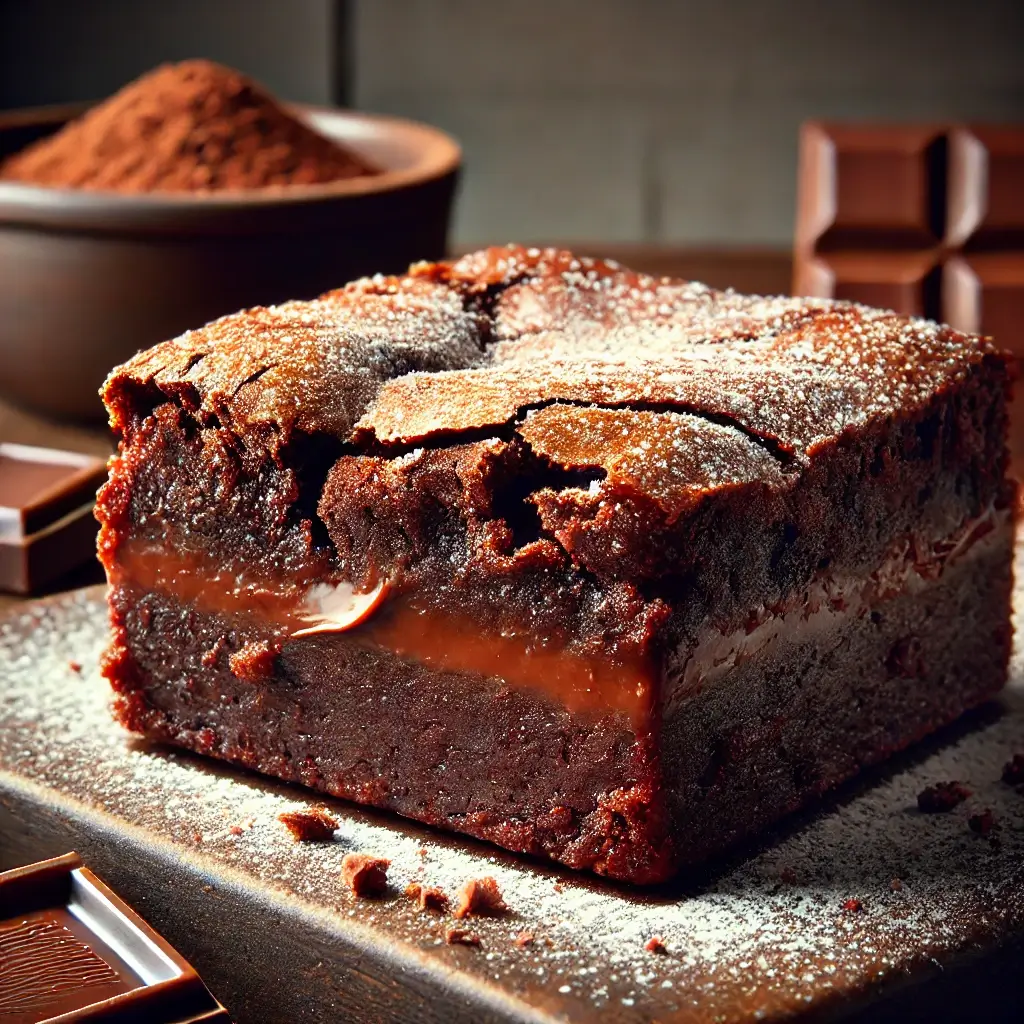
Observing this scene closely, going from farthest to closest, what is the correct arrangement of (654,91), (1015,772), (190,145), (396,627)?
(654,91) → (190,145) → (1015,772) → (396,627)

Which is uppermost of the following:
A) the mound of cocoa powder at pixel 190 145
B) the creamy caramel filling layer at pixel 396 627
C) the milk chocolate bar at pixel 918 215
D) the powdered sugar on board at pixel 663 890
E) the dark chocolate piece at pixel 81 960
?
the mound of cocoa powder at pixel 190 145

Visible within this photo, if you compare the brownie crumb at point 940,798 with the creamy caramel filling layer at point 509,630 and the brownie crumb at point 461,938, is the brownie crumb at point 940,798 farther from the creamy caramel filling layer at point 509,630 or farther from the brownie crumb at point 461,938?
the brownie crumb at point 461,938

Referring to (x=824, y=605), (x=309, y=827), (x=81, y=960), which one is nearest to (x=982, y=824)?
(x=824, y=605)

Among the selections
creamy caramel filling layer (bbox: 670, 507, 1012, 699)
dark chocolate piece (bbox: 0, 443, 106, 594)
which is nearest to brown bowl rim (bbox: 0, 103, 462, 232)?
dark chocolate piece (bbox: 0, 443, 106, 594)

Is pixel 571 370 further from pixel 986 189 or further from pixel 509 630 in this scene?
pixel 986 189

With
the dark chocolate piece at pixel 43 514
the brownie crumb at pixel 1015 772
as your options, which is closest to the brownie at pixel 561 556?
the brownie crumb at pixel 1015 772

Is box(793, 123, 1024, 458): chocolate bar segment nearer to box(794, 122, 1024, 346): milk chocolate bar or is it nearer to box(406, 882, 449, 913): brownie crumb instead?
box(794, 122, 1024, 346): milk chocolate bar
